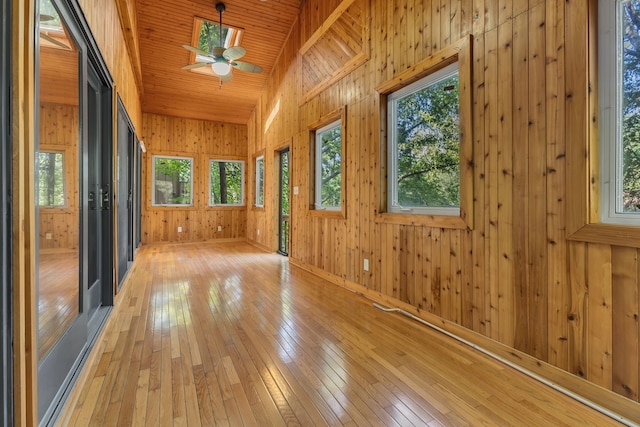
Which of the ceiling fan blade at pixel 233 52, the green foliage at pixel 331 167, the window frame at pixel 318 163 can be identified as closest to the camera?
the window frame at pixel 318 163

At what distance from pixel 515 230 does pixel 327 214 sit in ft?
7.99

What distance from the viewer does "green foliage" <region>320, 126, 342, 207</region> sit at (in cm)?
397

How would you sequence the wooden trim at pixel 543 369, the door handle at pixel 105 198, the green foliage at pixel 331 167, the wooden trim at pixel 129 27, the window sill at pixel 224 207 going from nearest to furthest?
1. the wooden trim at pixel 543 369
2. the door handle at pixel 105 198
3. the wooden trim at pixel 129 27
4. the green foliage at pixel 331 167
5. the window sill at pixel 224 207

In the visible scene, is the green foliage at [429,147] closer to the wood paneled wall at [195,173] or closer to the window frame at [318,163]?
the window frame at [318,163]

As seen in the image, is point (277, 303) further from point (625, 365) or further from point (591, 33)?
point (591, 33)

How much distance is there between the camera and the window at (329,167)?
3.98m

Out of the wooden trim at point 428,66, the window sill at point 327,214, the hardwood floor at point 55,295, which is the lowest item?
the hardwood floor at point 55,295

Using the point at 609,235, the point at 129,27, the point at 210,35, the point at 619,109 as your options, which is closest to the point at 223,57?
the point at 129,27

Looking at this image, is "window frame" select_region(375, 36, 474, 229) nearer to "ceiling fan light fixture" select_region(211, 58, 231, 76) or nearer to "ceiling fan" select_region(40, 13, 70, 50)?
"ceiling fan" select_region(40, 13, 70, 50)

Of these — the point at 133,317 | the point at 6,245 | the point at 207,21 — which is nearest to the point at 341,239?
the point at 133,317

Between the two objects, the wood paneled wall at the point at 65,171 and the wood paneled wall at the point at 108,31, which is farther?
the wood paneled wall at the point at 108,31

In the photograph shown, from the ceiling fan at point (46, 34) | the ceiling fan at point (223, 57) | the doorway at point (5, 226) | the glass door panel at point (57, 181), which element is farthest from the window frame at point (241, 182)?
the doorway at point (5, 226)

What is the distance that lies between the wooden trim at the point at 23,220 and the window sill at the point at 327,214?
2.92 metres

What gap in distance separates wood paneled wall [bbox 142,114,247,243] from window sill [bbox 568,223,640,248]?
7.10m
